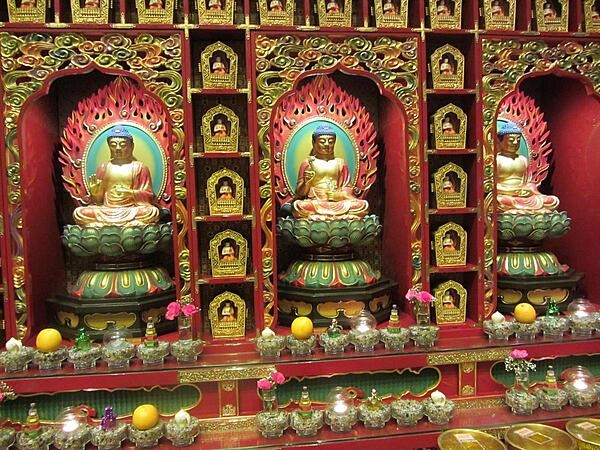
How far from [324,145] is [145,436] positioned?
6.15 feet

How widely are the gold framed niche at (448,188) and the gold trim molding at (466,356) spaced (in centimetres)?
82

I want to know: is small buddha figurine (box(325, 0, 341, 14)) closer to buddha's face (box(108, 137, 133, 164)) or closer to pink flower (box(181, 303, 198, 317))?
buddha's face (box(108, 137, 133, 164))

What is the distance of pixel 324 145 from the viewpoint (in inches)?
128

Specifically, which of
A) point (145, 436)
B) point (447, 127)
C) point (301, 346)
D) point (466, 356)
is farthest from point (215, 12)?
point (466, 356)

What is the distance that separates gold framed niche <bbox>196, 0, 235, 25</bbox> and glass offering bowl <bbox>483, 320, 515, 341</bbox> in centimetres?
215

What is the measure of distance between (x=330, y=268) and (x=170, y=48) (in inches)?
58.6

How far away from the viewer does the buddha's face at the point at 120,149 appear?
10.2 feet

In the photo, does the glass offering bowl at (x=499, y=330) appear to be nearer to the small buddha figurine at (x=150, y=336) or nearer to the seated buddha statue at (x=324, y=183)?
the seated buddha statue at (x=324, y=183)

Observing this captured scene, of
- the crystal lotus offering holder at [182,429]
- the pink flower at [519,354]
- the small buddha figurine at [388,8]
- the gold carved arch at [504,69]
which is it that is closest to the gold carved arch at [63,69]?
the crystal lotus offering holder at [182,429]

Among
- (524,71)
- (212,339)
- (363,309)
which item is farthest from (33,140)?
(524,71)

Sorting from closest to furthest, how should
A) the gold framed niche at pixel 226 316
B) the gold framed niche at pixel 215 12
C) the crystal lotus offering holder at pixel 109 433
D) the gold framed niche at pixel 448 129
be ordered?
the crystal lotus offering holder at pixel 109 433 → the gold framed niche at pixel 215 12 → the gold framed niche at pixel 226 316 → the gold framed niche at pixel 448 129

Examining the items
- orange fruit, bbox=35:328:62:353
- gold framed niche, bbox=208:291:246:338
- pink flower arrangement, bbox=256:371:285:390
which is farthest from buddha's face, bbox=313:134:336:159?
orange fruit, bbox=35:328:62:353

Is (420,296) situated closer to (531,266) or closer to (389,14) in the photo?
(531,266)

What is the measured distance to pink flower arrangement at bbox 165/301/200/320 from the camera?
269 centimetres
